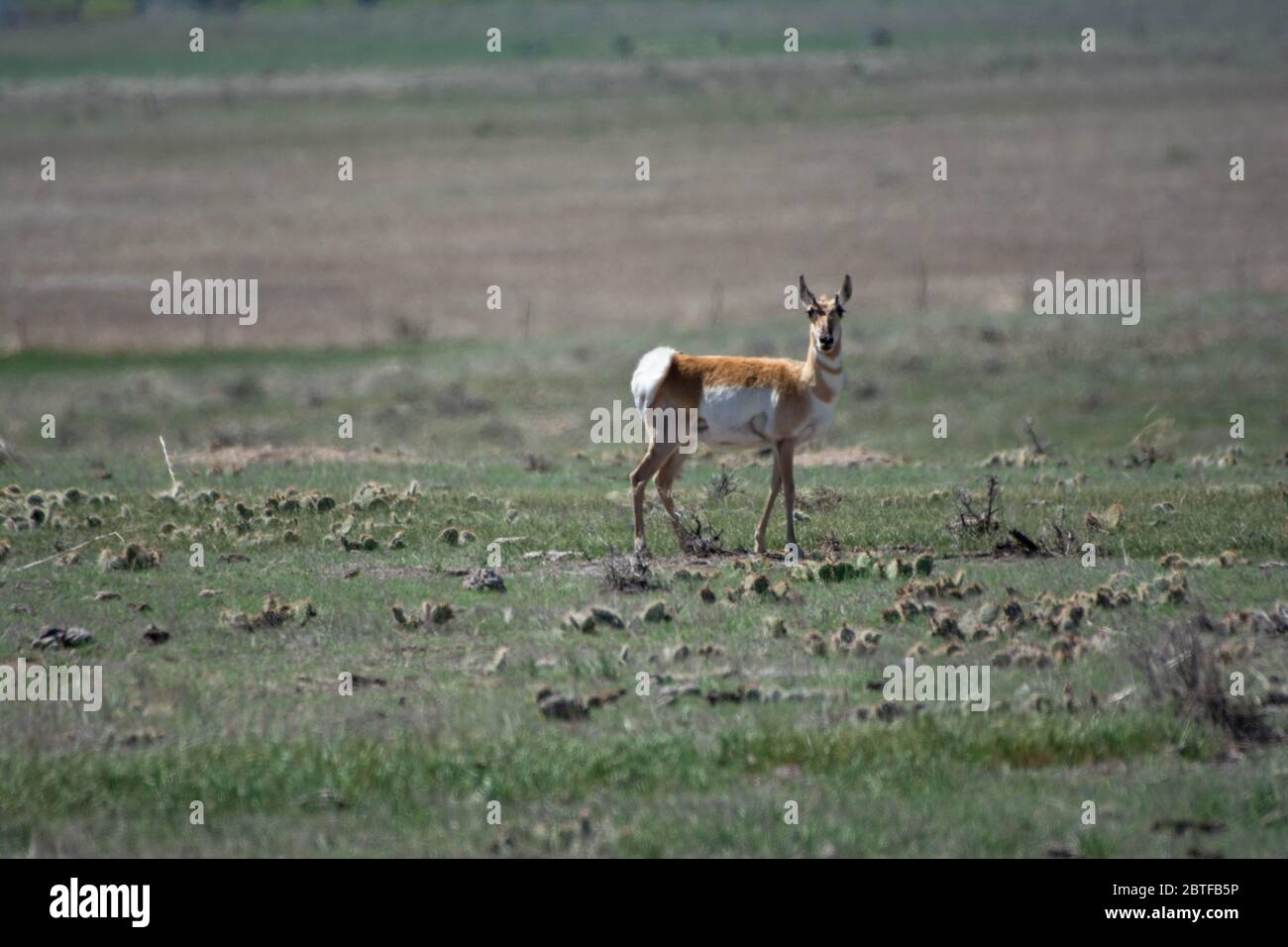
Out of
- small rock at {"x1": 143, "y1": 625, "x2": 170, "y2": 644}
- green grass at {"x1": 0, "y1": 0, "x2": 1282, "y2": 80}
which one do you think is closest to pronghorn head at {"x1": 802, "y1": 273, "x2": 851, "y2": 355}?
small rock at {"x1": 143, "y1": 625, "x2": 170, "y2": 644}

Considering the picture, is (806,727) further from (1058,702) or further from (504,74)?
(504,74)

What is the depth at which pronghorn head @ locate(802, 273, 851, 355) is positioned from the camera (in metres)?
15.6

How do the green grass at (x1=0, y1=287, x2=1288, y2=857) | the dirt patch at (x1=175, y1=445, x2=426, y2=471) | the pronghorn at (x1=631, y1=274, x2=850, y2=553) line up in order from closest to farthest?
the green grass at (x1=0, y1=287, x2=1288, y2=857)
the pronghorn at (x1=631, y1=274, x2=850, y2=553)
the dirt patch at (x1=175, y1=445, x2=426, y2=471)

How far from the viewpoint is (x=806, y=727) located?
36.2 ft

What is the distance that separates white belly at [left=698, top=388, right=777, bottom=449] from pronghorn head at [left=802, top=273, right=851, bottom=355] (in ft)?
2.60

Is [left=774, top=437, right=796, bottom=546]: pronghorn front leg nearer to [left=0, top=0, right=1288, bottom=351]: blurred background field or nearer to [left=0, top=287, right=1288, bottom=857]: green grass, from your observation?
[left=0, top=287, right=1288, bottom=857]: green grass

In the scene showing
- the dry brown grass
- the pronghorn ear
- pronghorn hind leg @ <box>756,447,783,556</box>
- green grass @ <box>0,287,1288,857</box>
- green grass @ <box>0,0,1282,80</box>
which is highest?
green grass @ <box>0,0,1282,80</box>

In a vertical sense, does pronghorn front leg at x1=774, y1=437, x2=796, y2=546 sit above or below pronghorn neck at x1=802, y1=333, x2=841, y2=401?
below

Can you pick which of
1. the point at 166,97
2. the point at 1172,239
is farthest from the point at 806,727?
the point at 166,97

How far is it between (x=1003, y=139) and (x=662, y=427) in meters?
67.9

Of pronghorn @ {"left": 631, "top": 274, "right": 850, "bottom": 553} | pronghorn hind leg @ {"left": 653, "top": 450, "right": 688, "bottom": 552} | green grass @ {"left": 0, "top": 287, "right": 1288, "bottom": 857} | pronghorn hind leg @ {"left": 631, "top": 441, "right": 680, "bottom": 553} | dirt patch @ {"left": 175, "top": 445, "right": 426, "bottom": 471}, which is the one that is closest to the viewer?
green grass @ {"left": 0, "top": 287, "right": 1288, "bottom": 857}

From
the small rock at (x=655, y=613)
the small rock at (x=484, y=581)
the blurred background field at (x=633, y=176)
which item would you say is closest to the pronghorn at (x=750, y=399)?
the small rock at (x=484, y=581)

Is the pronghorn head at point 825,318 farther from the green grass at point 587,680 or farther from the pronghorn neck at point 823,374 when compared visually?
the green grass at point 587,680

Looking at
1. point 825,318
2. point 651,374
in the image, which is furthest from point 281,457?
point 825,318
